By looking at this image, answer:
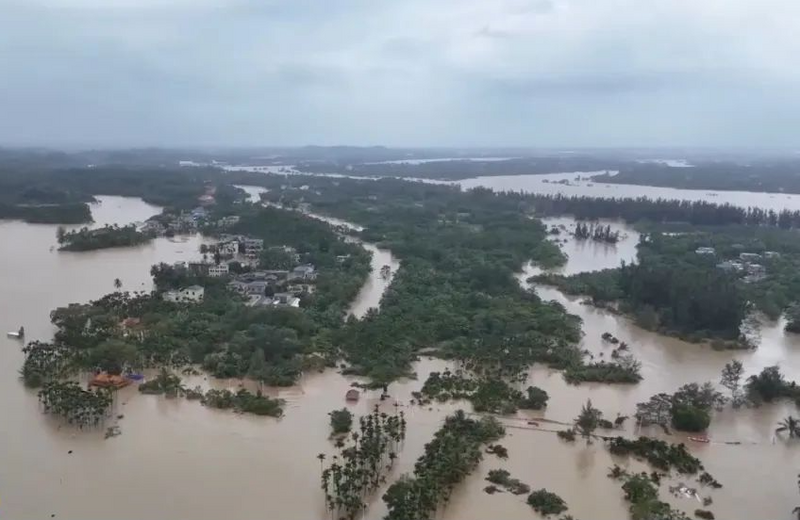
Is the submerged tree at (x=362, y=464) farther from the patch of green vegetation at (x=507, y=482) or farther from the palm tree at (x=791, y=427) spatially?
the palm tree at (x=791, y=427)

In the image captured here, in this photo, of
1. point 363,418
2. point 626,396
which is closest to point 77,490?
point 363,418

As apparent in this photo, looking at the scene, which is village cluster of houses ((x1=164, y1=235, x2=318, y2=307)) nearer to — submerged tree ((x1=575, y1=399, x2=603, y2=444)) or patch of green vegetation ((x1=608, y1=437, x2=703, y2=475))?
submerged tree ((x1=575, y1=399, x2=603, y2=444))

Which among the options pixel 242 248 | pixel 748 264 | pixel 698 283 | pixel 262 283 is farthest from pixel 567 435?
pixel 242 248

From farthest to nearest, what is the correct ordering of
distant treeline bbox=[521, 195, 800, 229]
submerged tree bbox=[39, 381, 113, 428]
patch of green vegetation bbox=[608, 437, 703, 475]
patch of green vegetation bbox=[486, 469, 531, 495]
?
distant treeline bbox=[521, 195, 800, 229] → submerged tree bbox=[39, 381, 113, 428] → patch of green vegetation bbox=[608, 437, 703, 475] → patch of green vegetation bbox=[486, 469, 531, 495]

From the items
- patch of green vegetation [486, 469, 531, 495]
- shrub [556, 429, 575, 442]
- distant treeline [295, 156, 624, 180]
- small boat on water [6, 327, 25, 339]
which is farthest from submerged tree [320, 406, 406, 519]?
distant treeline [295, 156, 624, 180]

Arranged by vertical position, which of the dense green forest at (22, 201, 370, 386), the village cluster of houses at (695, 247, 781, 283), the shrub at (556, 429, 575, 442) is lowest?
the shrub at (556, 429, 575, 442)

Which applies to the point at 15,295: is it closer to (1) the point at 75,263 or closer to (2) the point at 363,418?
(1) the point at 75,263

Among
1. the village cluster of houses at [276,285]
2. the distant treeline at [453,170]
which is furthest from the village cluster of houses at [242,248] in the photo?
the distant treeline at [453,170]
